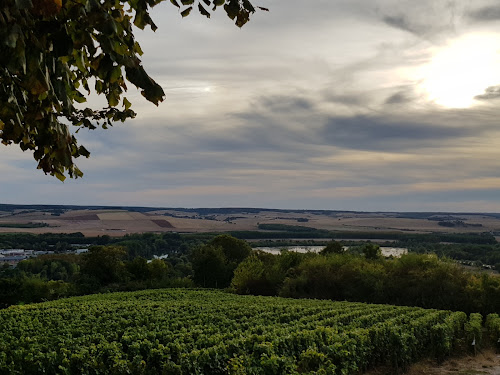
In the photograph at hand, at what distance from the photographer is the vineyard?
14.4 metres

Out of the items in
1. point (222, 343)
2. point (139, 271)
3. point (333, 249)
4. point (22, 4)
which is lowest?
point (139, 271)

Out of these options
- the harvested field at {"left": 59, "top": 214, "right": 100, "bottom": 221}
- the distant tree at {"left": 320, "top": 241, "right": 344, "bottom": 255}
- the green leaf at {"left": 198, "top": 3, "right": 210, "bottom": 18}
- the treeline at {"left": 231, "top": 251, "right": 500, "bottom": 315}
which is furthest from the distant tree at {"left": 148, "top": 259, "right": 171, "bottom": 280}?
the harvested field at {"left": 59, "top": 214, "right": 100, "bottom": 221}

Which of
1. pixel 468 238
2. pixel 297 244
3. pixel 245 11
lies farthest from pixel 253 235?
pixel 245 11

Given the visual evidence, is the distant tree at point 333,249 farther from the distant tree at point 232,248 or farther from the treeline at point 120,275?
the treeline at point 120,275

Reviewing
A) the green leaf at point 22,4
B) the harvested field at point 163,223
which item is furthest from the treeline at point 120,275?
the harvested field at point 163,223

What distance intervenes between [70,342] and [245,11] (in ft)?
58.3

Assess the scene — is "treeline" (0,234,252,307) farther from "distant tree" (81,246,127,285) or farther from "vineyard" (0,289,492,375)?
"vineyard" (0,289,492,375)

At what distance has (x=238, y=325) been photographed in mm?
23047

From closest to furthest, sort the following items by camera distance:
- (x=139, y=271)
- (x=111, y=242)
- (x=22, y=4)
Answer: (x=22, y=4) → (x=139, y=271) → (x=111, y=242)

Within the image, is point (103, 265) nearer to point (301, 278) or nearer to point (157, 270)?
point (157, 270)

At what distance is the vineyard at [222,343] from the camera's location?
14414mm

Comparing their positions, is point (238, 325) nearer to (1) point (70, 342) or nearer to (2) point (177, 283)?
(1) point (70, 342)

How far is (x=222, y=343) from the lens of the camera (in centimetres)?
1576

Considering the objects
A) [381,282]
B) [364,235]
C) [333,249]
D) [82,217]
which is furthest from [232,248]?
[82,217]
